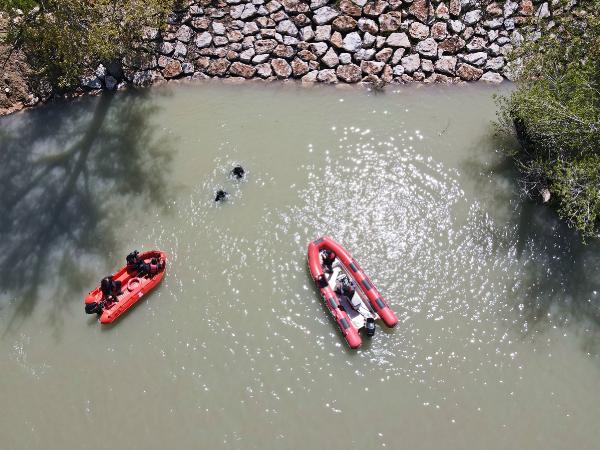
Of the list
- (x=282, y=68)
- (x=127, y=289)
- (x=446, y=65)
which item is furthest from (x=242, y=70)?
(x=127, y=289)

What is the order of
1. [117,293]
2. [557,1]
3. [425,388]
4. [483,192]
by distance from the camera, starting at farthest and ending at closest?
1. [557,1]
2. [483,192]
3. [117,293]
4. [425,388]

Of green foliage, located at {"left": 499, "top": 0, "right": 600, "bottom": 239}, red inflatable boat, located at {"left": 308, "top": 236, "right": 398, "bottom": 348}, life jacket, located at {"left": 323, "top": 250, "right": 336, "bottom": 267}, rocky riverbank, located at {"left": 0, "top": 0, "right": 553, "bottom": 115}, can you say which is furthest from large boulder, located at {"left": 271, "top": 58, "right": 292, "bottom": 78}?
green foliage, located at {"left": 499, "top": 0, "right": 600, "bottom": 239}

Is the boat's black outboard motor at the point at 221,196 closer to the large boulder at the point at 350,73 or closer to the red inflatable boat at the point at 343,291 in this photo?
the red inflatable boat at the point at 343,291

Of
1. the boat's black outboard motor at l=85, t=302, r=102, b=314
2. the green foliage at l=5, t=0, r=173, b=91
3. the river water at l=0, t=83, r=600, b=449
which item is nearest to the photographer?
the river water at l=0, t=83, r=600, b=449

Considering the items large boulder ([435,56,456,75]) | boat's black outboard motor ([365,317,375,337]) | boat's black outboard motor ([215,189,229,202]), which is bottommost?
boat's black outboard motor ([365,317,375,337])

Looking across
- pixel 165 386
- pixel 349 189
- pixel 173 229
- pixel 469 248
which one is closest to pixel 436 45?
pixel 349 189

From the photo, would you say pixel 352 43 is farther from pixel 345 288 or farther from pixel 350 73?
pixel 345 288

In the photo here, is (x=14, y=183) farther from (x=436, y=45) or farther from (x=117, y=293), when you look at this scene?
(x=436, y=45)

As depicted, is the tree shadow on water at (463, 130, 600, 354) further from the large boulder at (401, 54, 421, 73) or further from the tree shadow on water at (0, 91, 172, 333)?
the tree shadow on water at (0, 91, 172, 333)
